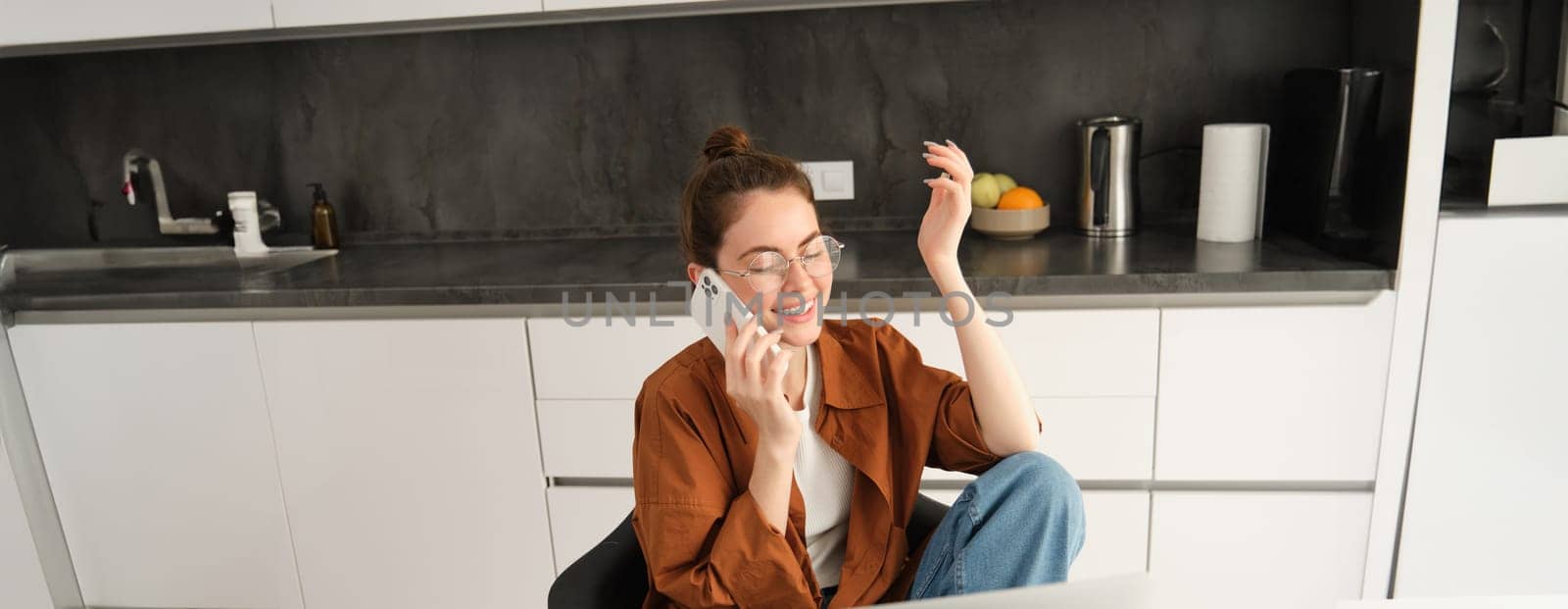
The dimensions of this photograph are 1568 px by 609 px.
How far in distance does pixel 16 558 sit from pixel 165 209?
0.81 m

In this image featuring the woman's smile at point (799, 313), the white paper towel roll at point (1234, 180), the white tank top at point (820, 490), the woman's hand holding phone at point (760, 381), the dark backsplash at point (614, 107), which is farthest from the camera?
the dark backsplash at point (614, 107)

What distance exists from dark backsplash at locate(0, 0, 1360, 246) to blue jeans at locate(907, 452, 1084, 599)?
4.15 feet

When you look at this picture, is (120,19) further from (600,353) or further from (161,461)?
(600,353)

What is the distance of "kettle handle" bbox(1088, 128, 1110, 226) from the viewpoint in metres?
2.04

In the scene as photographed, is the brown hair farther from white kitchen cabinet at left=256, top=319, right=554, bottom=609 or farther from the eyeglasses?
white kitchen cabinet at left=256, top=319, right=554, bottom=609

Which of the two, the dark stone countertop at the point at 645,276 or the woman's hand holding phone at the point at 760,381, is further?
the dark stone countertop at the point at 645,276

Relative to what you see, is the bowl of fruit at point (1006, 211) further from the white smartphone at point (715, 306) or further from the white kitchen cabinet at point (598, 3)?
the white smartphone at point (715, 306)

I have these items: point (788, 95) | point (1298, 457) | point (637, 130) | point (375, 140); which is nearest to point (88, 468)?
point (375, 140)

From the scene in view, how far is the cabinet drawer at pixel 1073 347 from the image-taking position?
1.77 m

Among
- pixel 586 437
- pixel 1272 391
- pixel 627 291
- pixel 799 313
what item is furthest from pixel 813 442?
pixel 1272 391

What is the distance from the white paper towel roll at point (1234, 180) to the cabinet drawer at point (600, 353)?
39.9 inches

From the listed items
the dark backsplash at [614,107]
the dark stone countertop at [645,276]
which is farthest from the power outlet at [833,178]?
the dark stone countertop at [645,276]

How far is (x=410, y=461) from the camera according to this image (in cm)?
199

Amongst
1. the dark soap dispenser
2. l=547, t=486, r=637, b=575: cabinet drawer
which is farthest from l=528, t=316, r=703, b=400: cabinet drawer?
the dark soap dispenser
